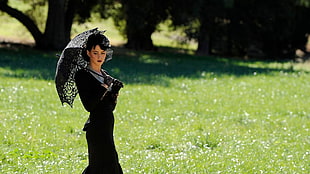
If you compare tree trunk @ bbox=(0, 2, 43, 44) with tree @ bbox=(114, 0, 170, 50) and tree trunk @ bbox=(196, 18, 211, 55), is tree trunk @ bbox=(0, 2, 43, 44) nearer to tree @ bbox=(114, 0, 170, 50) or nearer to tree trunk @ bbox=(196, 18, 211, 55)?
tree @ bbox=(114, 0, 170, 50)

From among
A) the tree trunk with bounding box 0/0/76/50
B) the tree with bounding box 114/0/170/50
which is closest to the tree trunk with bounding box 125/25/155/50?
the tree with bounding box 114/0/170/50

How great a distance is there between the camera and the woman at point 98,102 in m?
5.22

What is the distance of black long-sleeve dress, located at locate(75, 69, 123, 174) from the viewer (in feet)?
17.1

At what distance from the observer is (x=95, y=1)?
2922cm

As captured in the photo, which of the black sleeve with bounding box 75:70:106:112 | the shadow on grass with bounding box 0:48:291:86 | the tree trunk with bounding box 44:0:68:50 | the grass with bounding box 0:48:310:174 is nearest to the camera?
the black sleeve with bounding box 75:70:106:112

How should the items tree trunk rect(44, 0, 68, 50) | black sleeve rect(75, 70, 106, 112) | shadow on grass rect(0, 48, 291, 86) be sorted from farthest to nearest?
tree trunk rect(44, 0, 68, 50) < shadow on grass rect(0, 48, 291, 86) < black sleeve rect(75, 70, 106, 112)

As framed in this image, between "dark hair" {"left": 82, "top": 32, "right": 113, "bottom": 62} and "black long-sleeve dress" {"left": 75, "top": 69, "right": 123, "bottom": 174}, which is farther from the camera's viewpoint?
"dark hair" {"left": 82, "top": 32, "right": 113, "bottom": 62}

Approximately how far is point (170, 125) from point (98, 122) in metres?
5.90

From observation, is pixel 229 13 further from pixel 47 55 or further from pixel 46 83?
pixel 46 83

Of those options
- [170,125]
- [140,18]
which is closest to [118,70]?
[140,18]

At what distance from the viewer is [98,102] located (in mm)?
5215

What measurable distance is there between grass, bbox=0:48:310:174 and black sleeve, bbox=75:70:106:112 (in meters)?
2.23

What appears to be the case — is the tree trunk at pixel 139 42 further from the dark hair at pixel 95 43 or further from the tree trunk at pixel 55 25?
the dark hair at pixel 95 43

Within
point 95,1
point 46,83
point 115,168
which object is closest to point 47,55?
point 95,1
